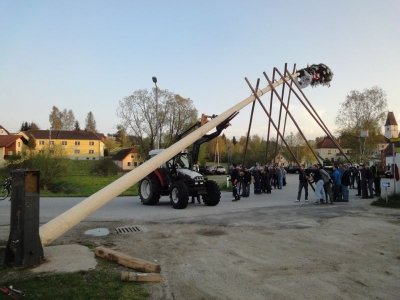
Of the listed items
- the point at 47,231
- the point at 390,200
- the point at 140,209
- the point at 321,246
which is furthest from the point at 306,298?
the point at 390,200

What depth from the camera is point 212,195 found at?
A: 1573cm

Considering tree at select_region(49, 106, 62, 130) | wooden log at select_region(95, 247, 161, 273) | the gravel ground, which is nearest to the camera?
the gravel ground

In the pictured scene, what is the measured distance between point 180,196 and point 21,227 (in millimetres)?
8296

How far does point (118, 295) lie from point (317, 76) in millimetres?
14803

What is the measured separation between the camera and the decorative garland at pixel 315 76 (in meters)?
17.5

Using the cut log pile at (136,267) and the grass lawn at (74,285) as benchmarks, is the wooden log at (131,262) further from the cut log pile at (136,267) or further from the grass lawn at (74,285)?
the grass lawn at (74,285)

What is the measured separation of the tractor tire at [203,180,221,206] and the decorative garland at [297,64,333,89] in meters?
6.10

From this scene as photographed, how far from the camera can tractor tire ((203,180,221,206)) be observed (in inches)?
618

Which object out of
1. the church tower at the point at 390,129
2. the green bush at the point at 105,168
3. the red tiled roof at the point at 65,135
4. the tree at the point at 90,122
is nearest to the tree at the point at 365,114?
the church tower at the point at 390,129

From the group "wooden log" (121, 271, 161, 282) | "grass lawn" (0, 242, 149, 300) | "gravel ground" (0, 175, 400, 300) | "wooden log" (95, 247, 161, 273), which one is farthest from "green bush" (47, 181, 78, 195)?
"wooden log" (121, 271, 161, 282)

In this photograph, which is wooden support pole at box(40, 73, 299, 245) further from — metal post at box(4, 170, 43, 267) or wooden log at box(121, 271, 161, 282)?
wooden log at box(121, 271, 161, 282)

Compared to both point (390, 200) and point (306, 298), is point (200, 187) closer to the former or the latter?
point (390, 200)

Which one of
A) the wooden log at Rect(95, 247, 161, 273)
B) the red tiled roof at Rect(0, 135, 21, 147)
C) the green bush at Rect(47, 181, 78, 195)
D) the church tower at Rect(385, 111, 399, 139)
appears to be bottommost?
the wooden log at Rect(95, 247, 161, 273)

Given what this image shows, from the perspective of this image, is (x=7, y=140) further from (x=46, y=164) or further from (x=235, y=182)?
(x=235, y=182)
